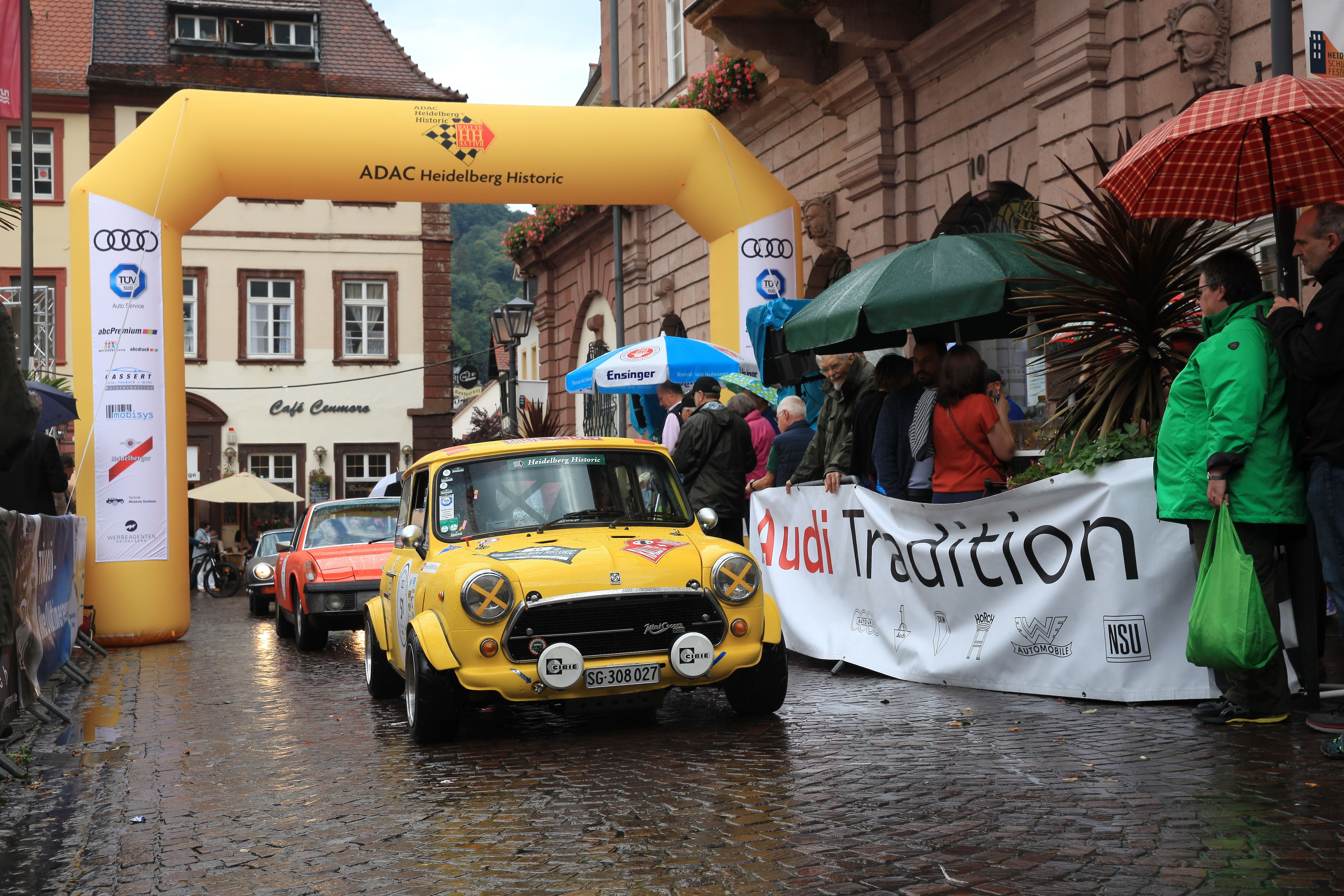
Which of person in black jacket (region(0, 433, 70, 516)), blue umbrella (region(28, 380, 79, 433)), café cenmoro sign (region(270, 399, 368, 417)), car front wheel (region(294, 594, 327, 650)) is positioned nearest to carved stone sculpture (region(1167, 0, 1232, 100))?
car front wheel (region(294, 594, 327, 650))

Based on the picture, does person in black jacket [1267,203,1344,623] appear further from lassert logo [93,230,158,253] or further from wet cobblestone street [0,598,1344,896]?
lassert logo [93,230,158,253]

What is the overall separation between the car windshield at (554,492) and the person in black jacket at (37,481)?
5.32 metres

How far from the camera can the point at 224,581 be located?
2589 cm

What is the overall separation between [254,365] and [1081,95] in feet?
96.5

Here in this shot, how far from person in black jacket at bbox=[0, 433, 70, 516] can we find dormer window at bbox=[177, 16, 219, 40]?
2983 centimetres

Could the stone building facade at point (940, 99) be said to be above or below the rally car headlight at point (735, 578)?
above

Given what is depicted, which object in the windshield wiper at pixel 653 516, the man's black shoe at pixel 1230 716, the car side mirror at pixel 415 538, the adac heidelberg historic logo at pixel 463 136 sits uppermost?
the adac heidelberg historic logo at pixel 463 136

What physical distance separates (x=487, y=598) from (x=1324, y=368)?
4.05 meters

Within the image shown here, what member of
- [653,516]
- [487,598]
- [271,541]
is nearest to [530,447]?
[653,516]

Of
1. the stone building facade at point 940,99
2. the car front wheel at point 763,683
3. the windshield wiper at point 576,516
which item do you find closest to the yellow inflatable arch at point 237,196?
the stone building facade at point 940,99

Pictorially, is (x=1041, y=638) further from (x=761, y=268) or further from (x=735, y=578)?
(x=761, y=268)

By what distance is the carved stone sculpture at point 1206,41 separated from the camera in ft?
37.7

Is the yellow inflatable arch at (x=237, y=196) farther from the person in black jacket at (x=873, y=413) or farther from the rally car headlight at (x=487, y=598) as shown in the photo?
the rally car headlight at (x=487, y=598)

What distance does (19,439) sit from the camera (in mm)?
5828
